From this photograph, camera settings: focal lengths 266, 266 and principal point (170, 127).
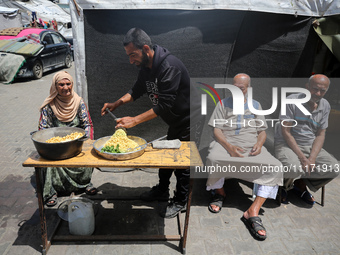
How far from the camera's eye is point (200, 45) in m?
4.04

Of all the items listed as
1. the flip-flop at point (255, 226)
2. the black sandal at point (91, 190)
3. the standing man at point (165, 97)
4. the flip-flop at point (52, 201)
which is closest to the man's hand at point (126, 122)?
the standing man at point (165, 97)

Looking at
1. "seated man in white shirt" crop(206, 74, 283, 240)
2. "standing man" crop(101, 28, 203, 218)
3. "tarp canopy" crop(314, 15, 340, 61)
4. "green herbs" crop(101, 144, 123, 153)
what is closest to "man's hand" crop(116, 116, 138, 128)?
"standing man" crop(101, 28, 203, 218)

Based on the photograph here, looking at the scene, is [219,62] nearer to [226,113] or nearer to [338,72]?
[226,113]

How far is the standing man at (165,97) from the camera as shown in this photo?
281 centimetres

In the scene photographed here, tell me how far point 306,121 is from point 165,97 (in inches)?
87.2

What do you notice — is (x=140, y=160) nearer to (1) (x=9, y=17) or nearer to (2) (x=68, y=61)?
(2) (x=68, y=61)

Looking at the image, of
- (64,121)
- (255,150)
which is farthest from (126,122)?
(255,150)

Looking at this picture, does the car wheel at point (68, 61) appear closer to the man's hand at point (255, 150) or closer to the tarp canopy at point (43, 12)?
the tarp canopy at point (43, 12)

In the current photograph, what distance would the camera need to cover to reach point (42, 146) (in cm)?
236

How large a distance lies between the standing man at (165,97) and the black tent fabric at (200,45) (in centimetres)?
91

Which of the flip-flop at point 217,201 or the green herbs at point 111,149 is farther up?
the green herbs at point 111,149

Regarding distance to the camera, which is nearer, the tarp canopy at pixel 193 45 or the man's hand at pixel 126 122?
the man's hand at pixel 126 122

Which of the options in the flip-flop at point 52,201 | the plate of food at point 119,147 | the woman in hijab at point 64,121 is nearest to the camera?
the plate of food at point 119,147

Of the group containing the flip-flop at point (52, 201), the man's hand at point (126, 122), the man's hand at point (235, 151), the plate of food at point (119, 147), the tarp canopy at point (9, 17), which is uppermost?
the tarp canopy at point (9, 17)
